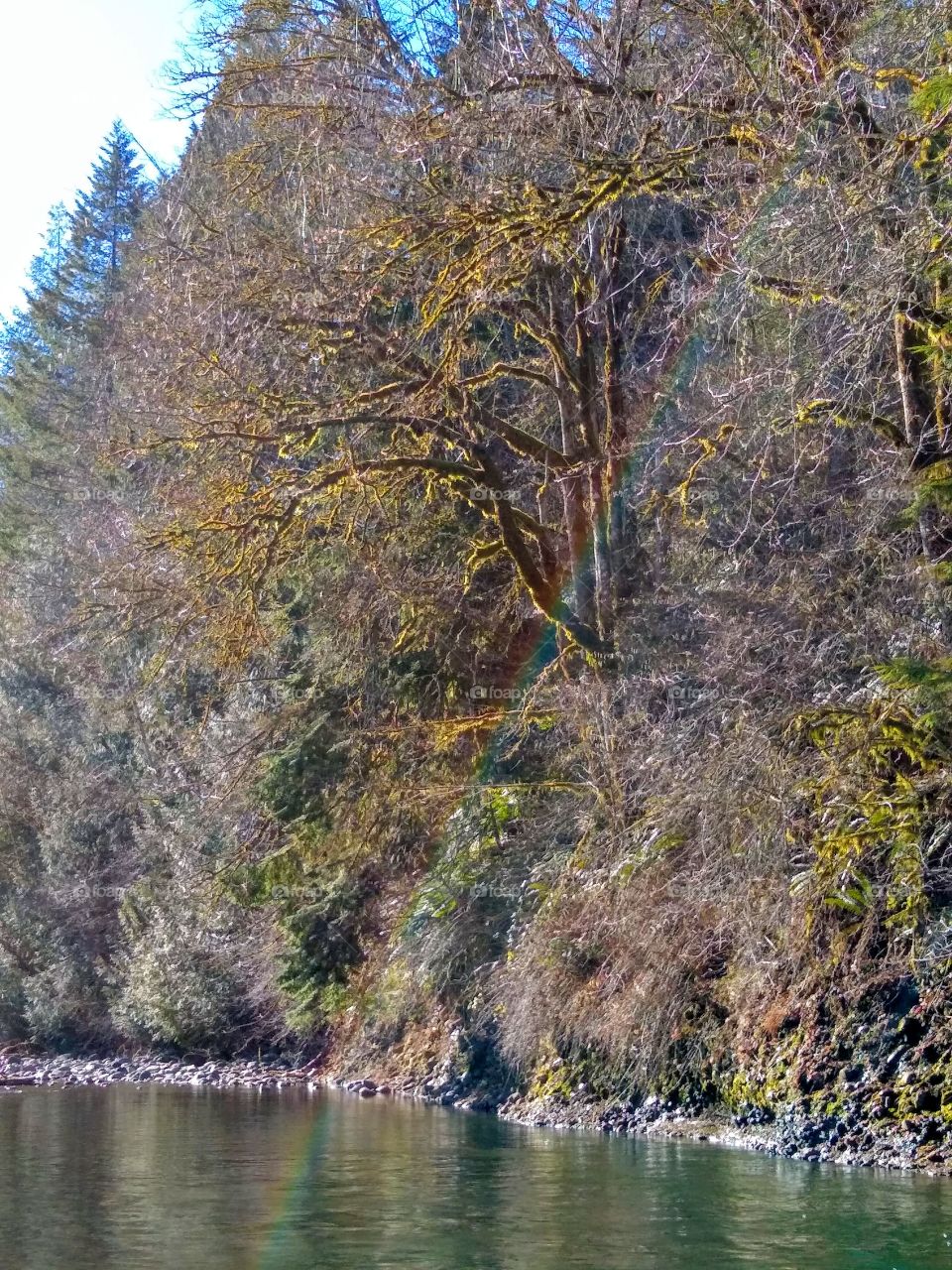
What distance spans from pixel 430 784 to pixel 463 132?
8.78 m

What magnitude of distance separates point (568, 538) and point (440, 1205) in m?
10.4

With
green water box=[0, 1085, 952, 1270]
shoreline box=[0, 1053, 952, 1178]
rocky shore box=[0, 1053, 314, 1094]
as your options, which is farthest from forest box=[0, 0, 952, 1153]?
green water box=[0, 1085, 952, 1270]

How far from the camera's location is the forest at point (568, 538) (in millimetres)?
12805

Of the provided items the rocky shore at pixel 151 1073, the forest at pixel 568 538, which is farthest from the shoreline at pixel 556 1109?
the forest at pixel 568 538

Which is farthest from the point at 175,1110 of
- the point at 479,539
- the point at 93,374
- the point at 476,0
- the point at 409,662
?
the point at 93,374

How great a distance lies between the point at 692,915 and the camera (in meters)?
14.7

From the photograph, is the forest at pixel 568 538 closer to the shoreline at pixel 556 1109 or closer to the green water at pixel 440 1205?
the shoreline at pixel 556 1109

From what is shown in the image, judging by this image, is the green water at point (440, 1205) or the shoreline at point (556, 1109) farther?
the shoreline at point (556, 1109)

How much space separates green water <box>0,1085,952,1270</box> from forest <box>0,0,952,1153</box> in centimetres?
164

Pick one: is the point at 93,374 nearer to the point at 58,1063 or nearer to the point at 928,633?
the point at 58,1063

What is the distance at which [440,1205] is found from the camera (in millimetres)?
10742

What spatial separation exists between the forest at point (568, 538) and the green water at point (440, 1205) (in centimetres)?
164

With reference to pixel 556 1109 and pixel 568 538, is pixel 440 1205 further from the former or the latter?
pixel 568 538

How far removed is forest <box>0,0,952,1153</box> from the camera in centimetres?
1280
